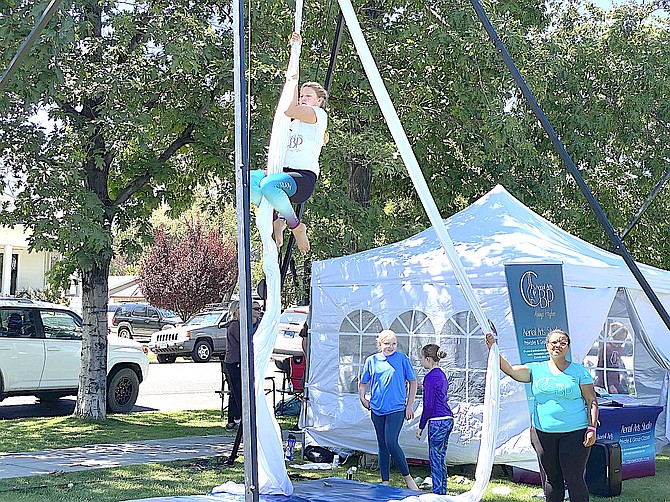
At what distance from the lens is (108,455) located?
11.2m

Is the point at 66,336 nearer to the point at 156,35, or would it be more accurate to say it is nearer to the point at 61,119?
the point at 61,119

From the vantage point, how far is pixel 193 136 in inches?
500

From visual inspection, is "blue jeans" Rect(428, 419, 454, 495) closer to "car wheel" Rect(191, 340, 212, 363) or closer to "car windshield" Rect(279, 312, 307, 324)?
"car windshield" Rect(279, 312, 307, 324)

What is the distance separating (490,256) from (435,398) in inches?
90.6

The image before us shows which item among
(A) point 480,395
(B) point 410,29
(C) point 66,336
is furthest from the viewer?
(C) point 66,336

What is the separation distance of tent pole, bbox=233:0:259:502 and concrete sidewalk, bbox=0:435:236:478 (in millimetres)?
5107

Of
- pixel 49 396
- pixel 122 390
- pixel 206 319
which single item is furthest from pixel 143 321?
pixel 122 390

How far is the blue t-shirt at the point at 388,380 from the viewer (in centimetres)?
895

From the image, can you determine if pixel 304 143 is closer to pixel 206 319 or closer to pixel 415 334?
pixel 415 334

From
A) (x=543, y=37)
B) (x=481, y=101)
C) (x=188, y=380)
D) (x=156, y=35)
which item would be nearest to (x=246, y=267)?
(x=156, y=35)

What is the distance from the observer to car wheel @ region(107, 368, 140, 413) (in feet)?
50.6

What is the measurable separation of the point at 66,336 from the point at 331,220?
17.4 ft

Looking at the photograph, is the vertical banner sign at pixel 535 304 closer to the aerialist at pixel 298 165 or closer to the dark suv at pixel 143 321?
the aerialist at pixel 298 165

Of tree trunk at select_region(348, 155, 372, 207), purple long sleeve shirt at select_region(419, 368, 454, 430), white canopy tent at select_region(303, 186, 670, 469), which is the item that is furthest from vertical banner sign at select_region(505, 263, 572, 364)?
tree trunk at select_region(348, 155, 372, 207)
